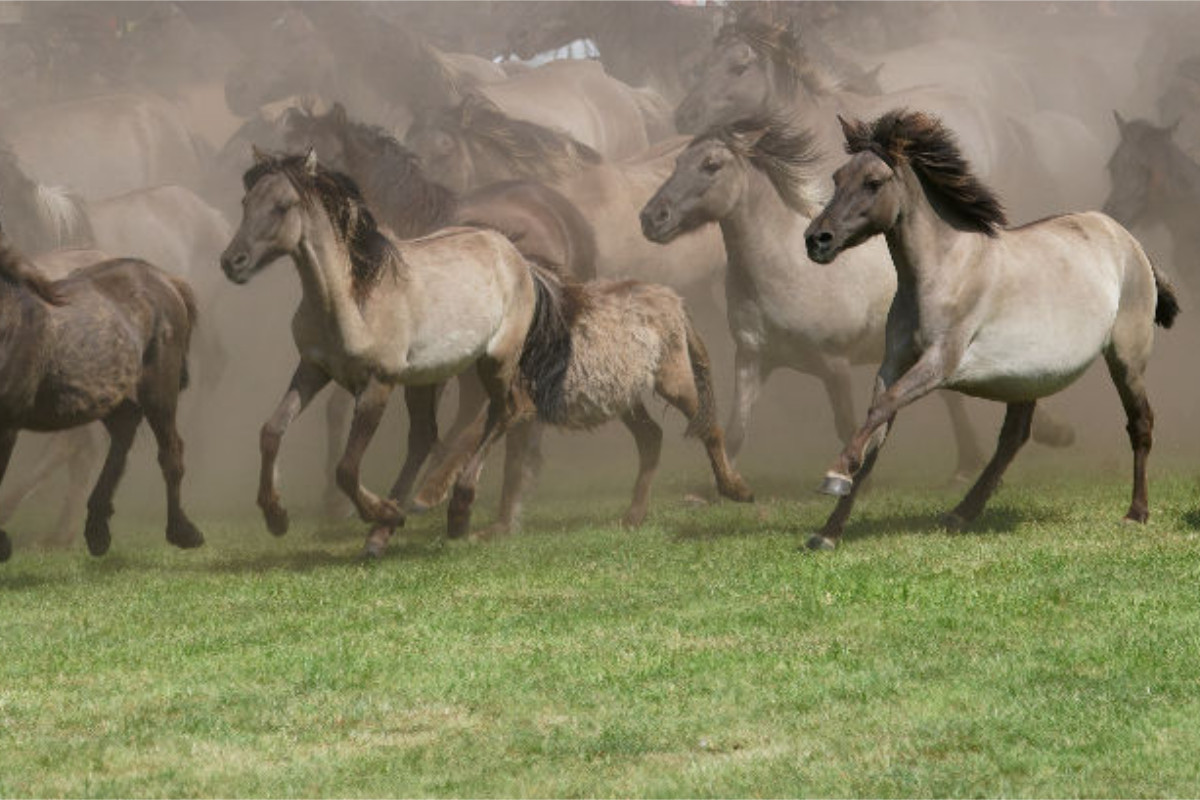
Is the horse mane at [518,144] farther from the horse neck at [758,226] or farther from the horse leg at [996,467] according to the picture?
the horse leg at [996,467]

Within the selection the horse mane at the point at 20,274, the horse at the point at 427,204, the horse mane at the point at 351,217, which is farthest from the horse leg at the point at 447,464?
the horse mane at the point at 20,274

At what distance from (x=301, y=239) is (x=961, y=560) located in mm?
4342

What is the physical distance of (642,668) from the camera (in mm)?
9062

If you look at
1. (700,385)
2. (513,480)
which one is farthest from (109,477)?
(700,385)

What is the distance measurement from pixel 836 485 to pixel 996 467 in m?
2.08

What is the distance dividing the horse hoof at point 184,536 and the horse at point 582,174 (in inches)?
248

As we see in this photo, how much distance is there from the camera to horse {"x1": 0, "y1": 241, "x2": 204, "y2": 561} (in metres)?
13.1

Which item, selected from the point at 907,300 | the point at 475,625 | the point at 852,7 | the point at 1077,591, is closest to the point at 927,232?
the point at 907,300

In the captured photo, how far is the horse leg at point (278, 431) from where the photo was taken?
13.0 metres

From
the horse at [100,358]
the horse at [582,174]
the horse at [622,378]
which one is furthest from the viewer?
the horse at [582,174]

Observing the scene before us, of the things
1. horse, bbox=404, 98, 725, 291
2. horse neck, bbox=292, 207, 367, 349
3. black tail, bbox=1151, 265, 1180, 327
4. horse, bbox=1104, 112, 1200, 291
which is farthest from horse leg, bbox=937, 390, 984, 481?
horse neck, bbox=292, 207, 367, 349

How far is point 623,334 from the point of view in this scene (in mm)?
14969

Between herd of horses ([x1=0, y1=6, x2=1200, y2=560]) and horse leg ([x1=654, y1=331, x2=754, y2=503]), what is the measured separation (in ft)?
0.08

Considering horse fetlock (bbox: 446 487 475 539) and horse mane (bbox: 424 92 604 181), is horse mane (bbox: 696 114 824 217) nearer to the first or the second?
horse fetlock (bbox: 446 487 475 539)
